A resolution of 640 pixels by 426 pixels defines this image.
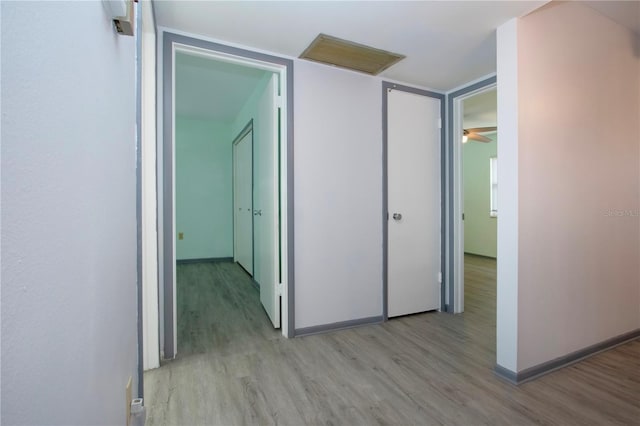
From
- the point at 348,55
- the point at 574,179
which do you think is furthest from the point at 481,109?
the point at 348,55

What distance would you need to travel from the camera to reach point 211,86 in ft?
12.1

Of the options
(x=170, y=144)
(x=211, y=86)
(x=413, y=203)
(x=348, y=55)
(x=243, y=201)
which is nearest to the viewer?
(x=170, y=144)

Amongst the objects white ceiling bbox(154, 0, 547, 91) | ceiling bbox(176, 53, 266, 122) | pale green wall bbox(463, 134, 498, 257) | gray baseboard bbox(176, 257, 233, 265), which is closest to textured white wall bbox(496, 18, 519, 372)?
white ceiling bbox(154, 0, 547, 91)

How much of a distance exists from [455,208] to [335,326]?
5.46 feet

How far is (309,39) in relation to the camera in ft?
7.13

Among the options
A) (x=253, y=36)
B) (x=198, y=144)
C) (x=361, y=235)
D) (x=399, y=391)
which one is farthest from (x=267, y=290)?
(x=198, y=144)

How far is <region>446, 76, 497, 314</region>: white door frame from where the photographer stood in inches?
121

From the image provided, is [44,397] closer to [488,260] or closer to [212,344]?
[212,344]

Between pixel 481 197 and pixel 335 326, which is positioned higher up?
pixel 481 197

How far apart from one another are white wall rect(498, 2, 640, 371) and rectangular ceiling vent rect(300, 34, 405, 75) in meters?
0.86

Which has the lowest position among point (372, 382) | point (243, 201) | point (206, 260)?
point (372, 382)

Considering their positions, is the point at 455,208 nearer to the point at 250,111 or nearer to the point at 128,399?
the point at 250,111

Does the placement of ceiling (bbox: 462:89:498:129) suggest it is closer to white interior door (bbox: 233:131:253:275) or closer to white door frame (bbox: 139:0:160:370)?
white interior door (bbox: 233:131:253:275)

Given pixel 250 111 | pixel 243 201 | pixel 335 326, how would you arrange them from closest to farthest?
pixel 335 326 < pixel 250 111 < pixel 243 201
